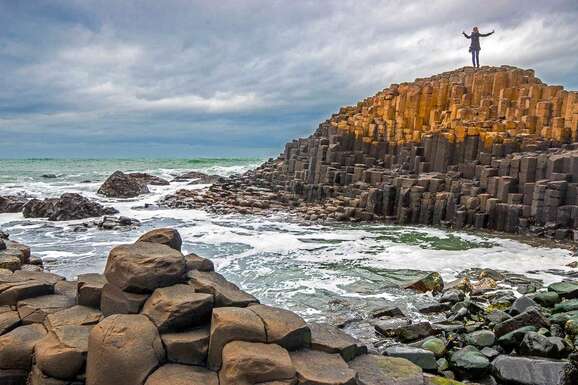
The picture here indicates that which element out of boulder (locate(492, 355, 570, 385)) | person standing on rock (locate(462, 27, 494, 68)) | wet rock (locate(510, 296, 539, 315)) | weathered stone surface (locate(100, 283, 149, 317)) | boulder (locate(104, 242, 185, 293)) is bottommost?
boulder (locate(492, 355, 570, 385))

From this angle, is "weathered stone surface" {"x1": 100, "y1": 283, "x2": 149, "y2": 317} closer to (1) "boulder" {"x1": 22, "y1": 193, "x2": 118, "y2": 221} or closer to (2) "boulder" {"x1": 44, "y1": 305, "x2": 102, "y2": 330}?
(2) "boulder" {"x1": 44, "y1": 305, "x2": 102, "y2": 330}

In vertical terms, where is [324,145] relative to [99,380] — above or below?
above

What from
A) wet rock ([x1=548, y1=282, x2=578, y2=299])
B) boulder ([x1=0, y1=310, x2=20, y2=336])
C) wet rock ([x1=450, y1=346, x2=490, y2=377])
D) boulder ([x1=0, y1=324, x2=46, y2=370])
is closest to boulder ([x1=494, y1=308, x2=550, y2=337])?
wet rock ([x1=450, y1=346, x2=490, y2=377])

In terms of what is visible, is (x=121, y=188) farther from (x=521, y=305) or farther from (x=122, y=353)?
(x=122, y=353)

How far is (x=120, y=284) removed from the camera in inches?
204

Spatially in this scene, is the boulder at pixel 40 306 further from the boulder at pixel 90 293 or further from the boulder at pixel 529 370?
the boulder at pixel 529 370

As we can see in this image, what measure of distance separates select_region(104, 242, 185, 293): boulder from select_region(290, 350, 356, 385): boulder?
164cm

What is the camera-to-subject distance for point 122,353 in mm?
4301

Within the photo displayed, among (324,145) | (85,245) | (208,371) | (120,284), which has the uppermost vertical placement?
(324,145)

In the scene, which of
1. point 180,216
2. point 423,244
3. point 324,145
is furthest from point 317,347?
Answer: point 324,145

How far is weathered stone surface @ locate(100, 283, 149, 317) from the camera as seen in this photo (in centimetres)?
502

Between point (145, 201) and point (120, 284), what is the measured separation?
73.2 ft

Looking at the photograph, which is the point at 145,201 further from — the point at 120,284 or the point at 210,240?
the point at 120,284

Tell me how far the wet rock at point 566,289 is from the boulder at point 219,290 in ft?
20.5
